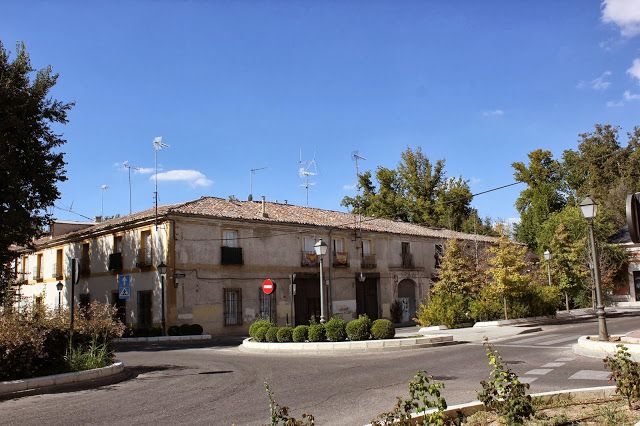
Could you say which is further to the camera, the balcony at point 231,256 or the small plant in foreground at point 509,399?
the balcony at point 231,256

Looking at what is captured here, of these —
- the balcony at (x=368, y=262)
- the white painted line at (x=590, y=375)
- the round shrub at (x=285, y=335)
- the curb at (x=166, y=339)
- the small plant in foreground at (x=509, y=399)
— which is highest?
the balcony at (x=368, y=262)

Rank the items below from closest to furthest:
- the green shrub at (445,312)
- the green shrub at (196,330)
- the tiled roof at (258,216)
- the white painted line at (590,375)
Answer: the white painted line at (590,375)
the green shrub at (196,330)
the green shrub at (445,312)
the tiled roof at (258,216)

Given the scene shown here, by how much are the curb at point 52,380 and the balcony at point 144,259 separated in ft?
57.4

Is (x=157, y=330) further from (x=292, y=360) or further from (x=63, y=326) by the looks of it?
(x=63, y=326)

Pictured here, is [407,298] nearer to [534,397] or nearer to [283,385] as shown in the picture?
[283,385]

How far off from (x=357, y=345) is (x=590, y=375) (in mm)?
7830

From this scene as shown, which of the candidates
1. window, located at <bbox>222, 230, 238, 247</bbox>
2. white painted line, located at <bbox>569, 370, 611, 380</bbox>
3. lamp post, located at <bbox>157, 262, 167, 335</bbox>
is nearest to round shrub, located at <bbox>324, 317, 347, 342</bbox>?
white painted line, located at <bbox>569, 370, 611, 380</bbox>

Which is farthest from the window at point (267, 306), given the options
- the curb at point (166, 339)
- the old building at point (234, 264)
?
the curb at point (166, 339)

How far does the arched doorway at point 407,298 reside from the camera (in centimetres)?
3906

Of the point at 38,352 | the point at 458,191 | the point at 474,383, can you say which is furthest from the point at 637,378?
the point at 458,191

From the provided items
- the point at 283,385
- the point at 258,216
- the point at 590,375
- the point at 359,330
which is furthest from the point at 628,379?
the point at 258,216

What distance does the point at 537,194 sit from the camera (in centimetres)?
5194

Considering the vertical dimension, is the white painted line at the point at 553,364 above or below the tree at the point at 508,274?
below

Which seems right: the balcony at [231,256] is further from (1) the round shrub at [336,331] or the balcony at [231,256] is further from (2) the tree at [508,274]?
(2) the tree at [508,274]
